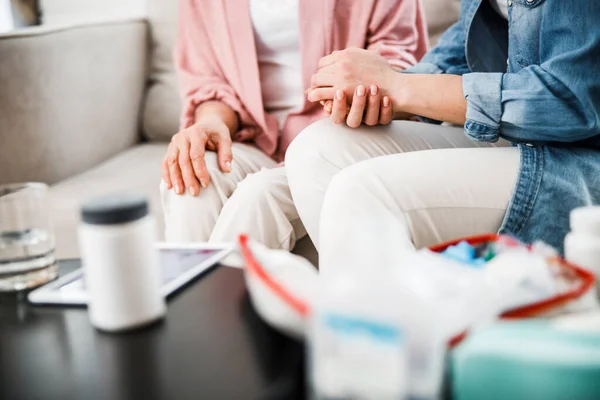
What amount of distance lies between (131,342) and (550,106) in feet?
1.90

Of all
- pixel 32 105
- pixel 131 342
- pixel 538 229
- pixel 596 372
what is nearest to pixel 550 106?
pixel 538 229

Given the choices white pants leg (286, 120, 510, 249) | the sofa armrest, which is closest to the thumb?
white pants leg (286, 120, 510, 249)

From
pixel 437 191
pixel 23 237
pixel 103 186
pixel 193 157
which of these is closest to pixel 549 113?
pixel 437 191

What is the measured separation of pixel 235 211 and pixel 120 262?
45 centimetres

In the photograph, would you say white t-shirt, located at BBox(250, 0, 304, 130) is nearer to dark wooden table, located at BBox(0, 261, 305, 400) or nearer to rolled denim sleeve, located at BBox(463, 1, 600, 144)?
rolled denim sleeve, located at BBox(463, 1, 600, 144)

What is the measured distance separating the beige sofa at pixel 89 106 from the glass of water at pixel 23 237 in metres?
0.52

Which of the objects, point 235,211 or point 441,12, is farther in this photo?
point 441,12

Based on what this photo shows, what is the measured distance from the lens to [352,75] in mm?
983

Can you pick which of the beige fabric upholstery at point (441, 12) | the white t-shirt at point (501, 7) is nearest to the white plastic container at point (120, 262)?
the white t-shirt at point (501, 7)

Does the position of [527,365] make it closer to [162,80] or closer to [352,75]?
[352,75]

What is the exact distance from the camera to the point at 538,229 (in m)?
0.84

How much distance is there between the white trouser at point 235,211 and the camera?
1.03 meters

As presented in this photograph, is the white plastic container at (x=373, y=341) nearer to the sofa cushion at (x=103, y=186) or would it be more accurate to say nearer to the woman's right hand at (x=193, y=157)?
the woman's right hand at (x=193, y=157)

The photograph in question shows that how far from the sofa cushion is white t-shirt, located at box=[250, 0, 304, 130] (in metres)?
0.30
